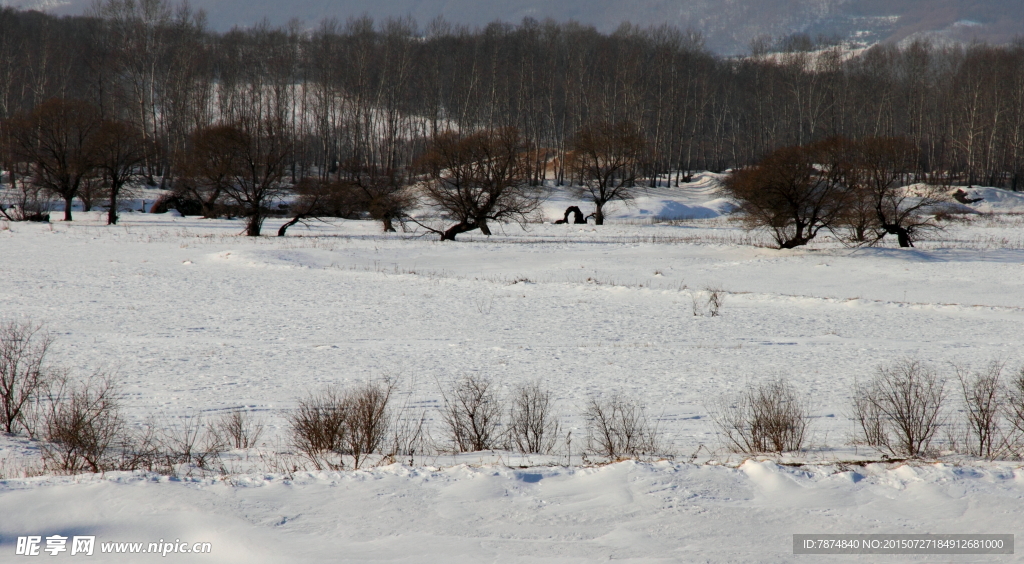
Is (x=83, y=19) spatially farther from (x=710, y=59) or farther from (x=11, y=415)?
(x=11, y=415)

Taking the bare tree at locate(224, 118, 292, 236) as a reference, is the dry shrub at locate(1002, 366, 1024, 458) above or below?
below

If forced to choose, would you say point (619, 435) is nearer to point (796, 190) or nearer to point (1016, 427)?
point (1016, 427)

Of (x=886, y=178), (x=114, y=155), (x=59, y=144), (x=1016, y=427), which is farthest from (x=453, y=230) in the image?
(x=1016, y=427)

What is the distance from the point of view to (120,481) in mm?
4824

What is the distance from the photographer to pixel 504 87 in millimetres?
73188

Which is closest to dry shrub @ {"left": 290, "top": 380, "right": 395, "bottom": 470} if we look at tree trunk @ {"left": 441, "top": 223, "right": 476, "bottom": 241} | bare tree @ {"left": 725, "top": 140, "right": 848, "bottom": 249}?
bare tree @ {"left": 725, "top": 140, "right": 848, "bottom": 249}

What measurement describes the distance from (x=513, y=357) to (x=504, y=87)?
64.6m

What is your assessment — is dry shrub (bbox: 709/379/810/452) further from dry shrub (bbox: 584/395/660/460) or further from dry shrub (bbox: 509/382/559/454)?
dry shrub (bbox: 509/382/559/454)

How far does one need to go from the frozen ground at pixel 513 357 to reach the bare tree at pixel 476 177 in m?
2.44

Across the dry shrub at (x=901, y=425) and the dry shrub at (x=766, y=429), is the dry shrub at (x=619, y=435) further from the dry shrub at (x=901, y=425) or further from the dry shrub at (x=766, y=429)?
the dry shrub at (x=901, y=425)

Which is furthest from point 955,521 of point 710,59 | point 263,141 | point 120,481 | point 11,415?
point 710,59

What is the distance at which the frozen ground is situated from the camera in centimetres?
439

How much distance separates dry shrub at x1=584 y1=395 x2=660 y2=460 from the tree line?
5607 cm

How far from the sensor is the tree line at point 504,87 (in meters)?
67.3
